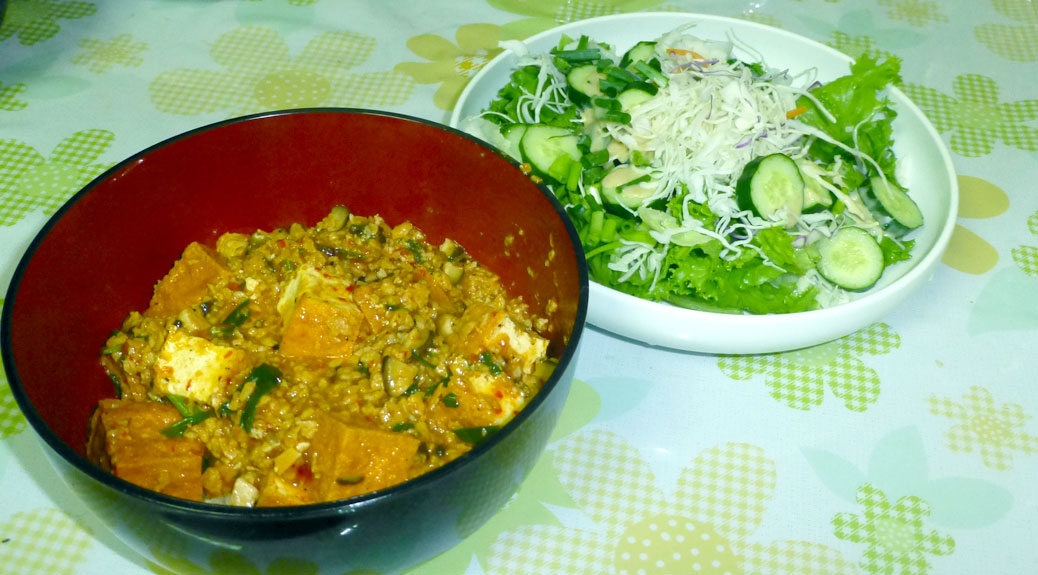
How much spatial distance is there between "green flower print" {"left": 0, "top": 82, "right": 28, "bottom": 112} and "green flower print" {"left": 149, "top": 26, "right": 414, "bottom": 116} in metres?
0.50

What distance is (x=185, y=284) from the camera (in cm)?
221

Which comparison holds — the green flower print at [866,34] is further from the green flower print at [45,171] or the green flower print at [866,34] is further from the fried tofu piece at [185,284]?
the green flower print at [45,171]

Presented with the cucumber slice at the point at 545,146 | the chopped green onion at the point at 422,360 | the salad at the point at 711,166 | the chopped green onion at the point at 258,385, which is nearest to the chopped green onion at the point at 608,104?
the salad at the point at 711,166

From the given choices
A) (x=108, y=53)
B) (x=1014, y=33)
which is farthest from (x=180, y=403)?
(x=1014, y=33)

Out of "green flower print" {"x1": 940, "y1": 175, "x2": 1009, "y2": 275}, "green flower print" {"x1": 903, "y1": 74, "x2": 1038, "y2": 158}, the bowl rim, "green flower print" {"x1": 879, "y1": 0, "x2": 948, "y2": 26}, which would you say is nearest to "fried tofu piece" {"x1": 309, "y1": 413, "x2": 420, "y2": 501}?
the bowl rim

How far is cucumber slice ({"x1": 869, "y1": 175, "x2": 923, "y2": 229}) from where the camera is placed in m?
2.73

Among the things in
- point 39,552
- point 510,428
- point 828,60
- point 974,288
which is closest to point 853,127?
point 828,60

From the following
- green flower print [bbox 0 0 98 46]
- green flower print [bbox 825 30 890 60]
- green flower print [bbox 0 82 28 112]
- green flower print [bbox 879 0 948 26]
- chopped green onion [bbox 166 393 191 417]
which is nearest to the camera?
chopped green onion [bbox 166 393 191 417]

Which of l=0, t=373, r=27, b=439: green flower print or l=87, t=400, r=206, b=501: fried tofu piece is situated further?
l=0, t=373, r=27, b=439: green flower print

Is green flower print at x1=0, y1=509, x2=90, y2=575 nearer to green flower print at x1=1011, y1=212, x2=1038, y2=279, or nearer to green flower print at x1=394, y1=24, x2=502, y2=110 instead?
green flower print at x1=394, y1=24, x2=502, y2=110

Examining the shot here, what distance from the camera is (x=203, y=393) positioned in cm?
194

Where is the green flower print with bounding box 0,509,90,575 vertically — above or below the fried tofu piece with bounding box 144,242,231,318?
below

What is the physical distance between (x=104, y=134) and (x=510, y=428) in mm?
2400

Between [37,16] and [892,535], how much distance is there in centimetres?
400
